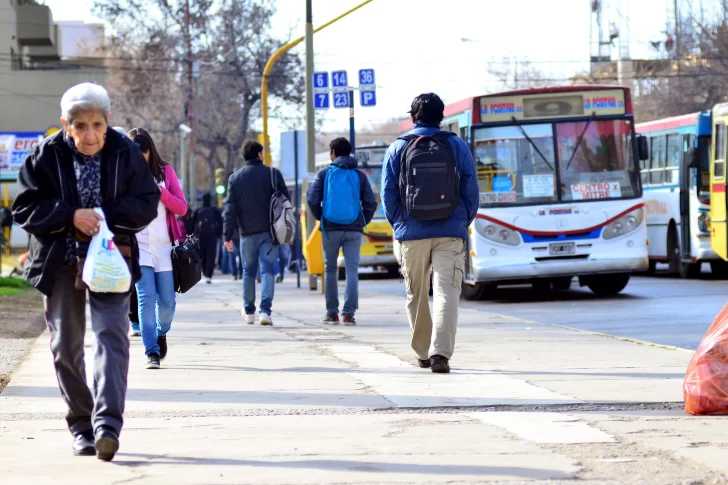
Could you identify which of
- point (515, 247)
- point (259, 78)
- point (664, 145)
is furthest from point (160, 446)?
point (259, 78)

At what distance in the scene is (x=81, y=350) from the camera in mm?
6047

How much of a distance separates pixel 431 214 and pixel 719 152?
1364 cm

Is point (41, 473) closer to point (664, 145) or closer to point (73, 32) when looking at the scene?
point (664, 145)

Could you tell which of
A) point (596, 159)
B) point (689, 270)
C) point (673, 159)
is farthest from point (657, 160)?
point (596, 159)

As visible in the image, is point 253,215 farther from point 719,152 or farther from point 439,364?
point 719,152

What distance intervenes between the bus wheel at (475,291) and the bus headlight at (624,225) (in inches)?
77.2

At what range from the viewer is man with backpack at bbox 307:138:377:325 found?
542 inches

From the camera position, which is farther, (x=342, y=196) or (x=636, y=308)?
(x=636, y=308)

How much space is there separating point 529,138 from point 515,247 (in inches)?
58.1

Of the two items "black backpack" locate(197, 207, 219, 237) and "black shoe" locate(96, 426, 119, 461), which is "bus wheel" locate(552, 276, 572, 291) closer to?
"black backpack" locate(197, 207, 219, 237)

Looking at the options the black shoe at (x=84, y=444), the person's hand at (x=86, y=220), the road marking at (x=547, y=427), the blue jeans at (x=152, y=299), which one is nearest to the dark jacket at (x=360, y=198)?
the blue jeans at (x=152, y=299)

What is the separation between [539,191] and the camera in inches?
709

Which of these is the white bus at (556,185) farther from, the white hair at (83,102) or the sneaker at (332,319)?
the white hair at (83,102)

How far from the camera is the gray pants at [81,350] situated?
5.86 m
